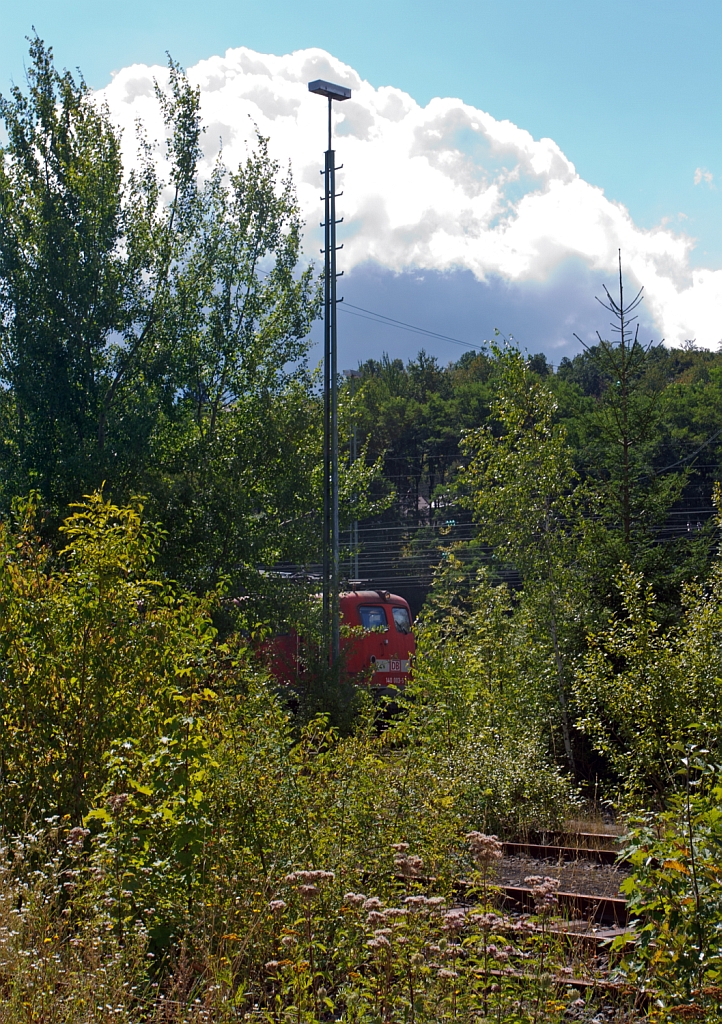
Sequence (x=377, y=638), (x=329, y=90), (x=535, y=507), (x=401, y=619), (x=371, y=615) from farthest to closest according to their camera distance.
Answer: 1. (x=401, y=619)
2. (x=371, y=615)
3. (x=377, y=638)
4. (x=329, y=90)
5. (x=535, y=507)

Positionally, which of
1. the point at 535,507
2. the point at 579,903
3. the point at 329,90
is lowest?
the point at 579,903

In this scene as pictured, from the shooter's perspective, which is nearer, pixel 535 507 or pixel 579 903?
pixel 579 903

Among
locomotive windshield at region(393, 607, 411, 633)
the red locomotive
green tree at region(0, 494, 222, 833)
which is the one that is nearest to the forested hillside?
green tree at region(0, 494, 222, 833)

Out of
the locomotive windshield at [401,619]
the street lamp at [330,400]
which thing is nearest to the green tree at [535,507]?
the street lamp at [330,400]

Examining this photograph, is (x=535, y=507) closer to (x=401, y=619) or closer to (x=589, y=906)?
(x=589, y=906)

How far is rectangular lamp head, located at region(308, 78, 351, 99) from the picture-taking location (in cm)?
2091

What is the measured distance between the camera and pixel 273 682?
377 inches

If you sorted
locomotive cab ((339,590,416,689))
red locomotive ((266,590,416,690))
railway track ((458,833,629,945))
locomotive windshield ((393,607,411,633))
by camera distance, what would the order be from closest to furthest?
railway track ((458,833,629,945)) < red locomotive ((266,590,416,690)) < locomotive cab ((339,590,416,689)) < locomotive windshield ((393,607,411,633))

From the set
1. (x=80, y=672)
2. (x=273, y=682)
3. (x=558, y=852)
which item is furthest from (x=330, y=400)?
(x=80, y=672)

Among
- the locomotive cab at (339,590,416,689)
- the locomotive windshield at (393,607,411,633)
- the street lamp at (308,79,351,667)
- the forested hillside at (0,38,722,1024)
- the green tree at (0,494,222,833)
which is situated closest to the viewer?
the forested hillside at (0,38,722,1024)

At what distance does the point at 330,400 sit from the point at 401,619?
6609 millimetres

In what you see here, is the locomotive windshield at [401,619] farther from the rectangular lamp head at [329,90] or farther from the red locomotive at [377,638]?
the rectangular lamp head at [329,90]

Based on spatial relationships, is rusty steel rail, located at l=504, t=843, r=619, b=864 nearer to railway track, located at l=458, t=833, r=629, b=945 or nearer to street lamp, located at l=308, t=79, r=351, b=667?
railway track, located at l=458, t=833, r=629, b=945

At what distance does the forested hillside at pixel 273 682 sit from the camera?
4.07m
